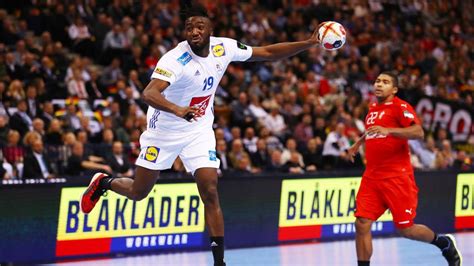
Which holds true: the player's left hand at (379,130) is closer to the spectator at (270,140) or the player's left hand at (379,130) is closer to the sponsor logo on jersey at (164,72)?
the sponsor logo on jersey at (164,72)

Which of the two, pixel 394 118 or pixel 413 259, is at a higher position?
pixel 394 118

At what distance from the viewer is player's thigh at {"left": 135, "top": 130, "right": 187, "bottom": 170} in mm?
9469

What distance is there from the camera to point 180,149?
373 inches

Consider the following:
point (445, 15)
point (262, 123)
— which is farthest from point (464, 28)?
point (262, 123)

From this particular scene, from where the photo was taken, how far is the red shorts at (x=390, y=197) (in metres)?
10.1

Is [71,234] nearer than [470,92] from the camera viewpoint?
Yes

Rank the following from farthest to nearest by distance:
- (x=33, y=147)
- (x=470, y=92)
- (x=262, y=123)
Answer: (x=470, y=92)
(x=262, y=123)
(x=33, y=147)

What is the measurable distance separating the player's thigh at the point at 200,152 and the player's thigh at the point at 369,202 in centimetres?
177

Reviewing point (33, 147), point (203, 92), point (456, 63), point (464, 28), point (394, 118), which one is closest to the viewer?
point (203, 92)

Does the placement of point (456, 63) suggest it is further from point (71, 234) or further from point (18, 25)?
point (71, 234)

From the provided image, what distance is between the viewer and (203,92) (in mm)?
9289

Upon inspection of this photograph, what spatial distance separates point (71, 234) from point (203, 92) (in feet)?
15.1

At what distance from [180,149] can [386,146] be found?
94.2 inches

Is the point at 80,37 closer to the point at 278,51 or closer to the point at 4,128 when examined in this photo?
the point at 4,128
